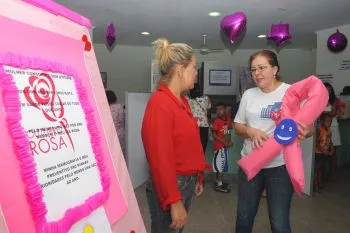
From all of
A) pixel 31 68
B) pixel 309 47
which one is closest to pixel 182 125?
pixel 31 68

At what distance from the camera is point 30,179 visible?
0.64 meters

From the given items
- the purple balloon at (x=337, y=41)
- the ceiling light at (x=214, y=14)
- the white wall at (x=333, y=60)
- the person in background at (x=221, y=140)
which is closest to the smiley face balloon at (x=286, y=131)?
the person in background at (x=221, y=140)

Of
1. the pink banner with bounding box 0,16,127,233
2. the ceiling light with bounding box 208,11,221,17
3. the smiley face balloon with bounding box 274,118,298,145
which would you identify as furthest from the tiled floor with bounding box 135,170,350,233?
the ceiling light with bounding box 208,11,221,17

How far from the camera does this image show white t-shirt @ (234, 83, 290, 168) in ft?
5.68

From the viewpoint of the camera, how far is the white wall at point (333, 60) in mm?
5184

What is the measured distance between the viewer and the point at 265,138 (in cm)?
169

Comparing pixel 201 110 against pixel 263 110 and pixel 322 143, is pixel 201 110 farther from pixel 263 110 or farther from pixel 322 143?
pixel 263 110

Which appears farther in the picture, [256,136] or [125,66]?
[125,66]

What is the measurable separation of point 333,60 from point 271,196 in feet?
14.2

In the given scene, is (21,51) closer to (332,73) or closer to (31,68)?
(31,68)

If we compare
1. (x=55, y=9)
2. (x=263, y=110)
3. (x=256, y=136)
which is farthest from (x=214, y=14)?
(x=55, y=9)

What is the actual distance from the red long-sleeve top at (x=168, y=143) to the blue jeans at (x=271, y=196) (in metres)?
0.52

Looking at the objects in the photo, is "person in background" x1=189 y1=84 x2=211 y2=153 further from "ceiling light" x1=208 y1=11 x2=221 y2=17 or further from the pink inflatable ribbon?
the pink inflatable ribbon

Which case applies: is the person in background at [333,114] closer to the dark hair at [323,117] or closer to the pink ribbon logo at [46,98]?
the dark hair at [323,117]
